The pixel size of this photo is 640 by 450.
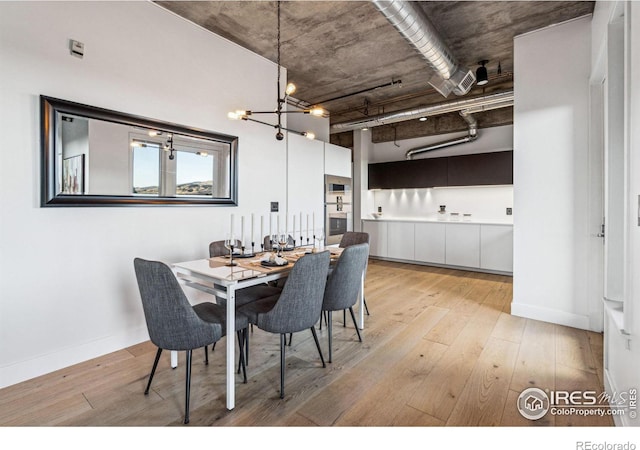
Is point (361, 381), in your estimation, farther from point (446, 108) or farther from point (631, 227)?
point (446, 108)

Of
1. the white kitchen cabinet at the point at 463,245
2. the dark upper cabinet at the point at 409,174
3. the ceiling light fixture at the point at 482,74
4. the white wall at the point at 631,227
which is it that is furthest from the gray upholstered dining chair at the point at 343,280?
the dark upper cabinet at the point at 409,174

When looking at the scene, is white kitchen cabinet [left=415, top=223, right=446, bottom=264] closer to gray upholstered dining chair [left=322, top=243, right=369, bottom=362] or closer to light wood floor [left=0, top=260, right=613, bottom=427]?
light wood floor [left=0, top=260, right=613, bottom=427]

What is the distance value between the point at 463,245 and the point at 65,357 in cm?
575

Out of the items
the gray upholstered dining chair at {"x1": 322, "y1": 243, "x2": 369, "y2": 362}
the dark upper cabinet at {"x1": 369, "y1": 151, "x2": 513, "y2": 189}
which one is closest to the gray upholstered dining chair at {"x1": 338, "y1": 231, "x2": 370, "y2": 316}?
the gray upholstered dining chair at {"x1": 322, "y1": 243, "x2": 369, "y2": 362}

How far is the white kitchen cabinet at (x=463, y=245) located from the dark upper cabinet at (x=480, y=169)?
87 cm

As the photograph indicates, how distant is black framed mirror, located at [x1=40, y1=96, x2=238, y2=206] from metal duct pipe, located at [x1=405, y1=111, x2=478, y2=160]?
428 cm

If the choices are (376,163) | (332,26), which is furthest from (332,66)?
(376,163)

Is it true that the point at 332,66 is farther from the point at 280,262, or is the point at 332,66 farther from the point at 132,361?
the point at 132,361

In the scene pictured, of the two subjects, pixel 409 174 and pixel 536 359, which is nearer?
pixel 536 359

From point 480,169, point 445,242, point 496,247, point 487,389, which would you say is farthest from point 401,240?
point 487,389

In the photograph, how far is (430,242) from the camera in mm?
6117

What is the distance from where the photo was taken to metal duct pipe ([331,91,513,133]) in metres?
4.57

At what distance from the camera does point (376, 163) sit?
714cm
